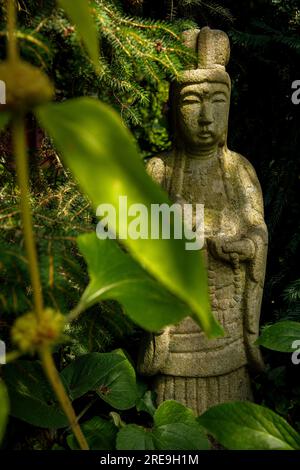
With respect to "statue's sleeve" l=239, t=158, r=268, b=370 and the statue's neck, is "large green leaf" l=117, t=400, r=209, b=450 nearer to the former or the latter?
"statue's sleeve" l=239, t=158, r=268, b=370

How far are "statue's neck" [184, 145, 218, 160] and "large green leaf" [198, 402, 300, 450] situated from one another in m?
0.95

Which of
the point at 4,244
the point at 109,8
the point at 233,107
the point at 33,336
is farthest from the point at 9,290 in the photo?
the point at 233,107

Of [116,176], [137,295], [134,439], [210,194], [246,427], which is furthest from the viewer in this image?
[210,194]

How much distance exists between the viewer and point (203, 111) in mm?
1587

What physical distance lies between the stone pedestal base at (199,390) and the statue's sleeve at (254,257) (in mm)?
110

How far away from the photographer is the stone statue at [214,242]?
1.60 meters

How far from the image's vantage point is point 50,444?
4.68 ft

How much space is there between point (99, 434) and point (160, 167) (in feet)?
2.81

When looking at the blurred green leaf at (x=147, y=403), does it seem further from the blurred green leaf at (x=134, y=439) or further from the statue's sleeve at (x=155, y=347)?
the blurred green leaf at (x=134, y=439)

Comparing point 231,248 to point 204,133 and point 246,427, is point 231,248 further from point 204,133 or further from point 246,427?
point 246,427

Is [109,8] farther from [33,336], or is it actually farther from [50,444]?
[50,444]

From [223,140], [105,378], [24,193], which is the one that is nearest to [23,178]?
[24,193]

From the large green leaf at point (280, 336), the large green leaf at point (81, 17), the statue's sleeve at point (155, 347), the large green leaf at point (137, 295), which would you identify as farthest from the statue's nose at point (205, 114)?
the large green leaf at point (81, 17)
